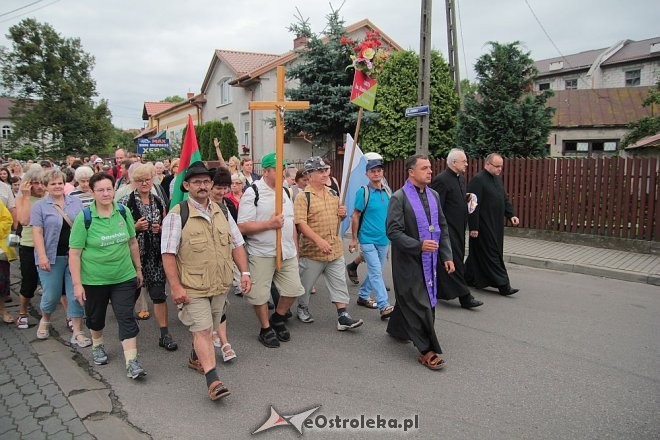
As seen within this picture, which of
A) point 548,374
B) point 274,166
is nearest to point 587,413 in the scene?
point 548,374

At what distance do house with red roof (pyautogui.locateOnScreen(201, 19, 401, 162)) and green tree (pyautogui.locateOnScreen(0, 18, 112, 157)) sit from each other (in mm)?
12858

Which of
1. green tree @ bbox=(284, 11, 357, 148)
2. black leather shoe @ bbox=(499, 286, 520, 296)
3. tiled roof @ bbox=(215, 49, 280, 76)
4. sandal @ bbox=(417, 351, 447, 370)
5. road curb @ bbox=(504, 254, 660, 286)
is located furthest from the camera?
tiled roof @ bbox=(215, 49, 280, 76)

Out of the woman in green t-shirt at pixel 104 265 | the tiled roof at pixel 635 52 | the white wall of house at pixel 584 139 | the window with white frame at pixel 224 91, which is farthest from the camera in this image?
the tiled roof at pixel 635 52

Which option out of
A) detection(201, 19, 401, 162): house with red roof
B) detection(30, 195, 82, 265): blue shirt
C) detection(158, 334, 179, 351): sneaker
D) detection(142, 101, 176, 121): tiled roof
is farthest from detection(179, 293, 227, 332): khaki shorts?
detection(142, 101, 176, 121): tiled roof

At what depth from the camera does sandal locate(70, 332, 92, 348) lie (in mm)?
4602

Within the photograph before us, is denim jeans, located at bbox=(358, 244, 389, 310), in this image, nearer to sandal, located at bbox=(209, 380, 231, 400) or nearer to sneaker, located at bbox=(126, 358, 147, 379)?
sandal, located at bbox=(209, 380, 231, 400)

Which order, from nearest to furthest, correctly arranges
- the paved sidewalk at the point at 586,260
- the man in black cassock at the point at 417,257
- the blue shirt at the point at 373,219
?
the man in black cassock at the point at 417,257, the blue shirt at the point at 373,219, the paved sidewalk at the point at 586,260

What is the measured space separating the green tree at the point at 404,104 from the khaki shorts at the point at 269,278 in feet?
33.6

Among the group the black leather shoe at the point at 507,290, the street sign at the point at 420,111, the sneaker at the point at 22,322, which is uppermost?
the street sign at the point at 420,111

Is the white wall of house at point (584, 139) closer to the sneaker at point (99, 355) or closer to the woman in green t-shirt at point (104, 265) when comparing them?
the woman in green t-shirt at point (104, 265)

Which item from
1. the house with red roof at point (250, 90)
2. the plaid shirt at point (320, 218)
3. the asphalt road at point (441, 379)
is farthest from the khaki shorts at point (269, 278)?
the house with red roof at point (250, 90)

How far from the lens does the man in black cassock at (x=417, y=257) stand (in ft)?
13.6

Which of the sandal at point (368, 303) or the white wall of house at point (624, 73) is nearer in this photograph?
the sandal at point (368, 303)

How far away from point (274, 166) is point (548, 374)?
9.72 ft
